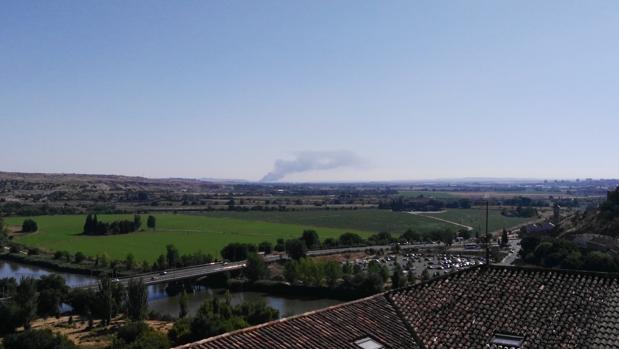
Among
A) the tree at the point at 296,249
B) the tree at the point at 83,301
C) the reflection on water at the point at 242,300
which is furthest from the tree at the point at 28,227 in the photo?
the tree at the point at 83,301

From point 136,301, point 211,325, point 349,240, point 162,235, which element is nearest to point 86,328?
point 136,301

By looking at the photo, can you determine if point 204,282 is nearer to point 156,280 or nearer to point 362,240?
point 156,280

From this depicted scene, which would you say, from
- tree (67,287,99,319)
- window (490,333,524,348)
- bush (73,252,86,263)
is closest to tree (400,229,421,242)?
bush (73,252,86,263)

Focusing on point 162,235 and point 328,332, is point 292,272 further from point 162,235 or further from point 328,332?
point 328,332

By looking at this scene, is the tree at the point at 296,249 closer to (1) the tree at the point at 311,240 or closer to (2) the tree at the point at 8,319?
(1) the tree at the point at 311,240

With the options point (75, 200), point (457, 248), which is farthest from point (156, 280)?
point (75, 200)

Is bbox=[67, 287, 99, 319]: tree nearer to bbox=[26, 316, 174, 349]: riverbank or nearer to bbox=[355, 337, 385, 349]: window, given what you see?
bbox=[26, 316, 174, 349]: riverbank
